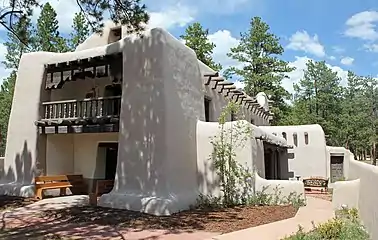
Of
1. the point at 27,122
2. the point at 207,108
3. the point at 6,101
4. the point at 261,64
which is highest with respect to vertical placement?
the point at 261,64

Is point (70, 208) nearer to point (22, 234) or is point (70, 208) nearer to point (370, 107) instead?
point (22, 234)

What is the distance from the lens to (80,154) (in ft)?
51.3

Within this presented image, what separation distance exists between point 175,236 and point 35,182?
7342 millimetres

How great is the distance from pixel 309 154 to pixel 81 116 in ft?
42.2

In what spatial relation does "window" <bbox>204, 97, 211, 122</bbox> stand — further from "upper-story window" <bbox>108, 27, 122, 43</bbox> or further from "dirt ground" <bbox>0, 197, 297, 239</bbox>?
"dirt ground" <bbox>0, 197, 297, 239</bbox>

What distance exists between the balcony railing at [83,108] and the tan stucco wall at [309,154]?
32.2 ft

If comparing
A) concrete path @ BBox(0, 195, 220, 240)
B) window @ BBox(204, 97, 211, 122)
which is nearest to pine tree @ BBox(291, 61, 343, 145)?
window @ BBox(204, 97, 211, 122)

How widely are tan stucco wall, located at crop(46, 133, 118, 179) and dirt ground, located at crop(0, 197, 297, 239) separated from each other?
4085 millimetres

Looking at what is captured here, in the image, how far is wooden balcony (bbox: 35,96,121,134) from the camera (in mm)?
12578

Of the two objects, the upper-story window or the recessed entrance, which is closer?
the upper-story window

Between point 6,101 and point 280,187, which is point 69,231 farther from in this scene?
point 6,101

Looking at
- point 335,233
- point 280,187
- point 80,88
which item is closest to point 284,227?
point 335,233

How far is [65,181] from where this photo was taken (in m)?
14.2

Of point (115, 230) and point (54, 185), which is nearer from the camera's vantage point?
point (115, 230)
